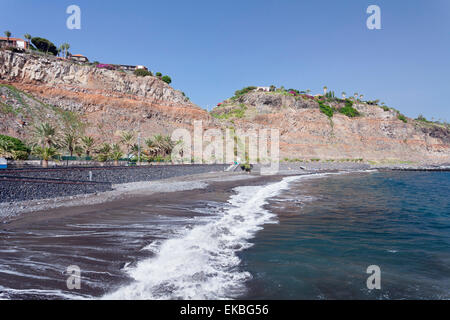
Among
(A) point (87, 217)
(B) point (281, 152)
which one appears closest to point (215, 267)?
(A) point (87, 217)

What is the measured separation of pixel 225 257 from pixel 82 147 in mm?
43054

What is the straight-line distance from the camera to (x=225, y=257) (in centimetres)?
783

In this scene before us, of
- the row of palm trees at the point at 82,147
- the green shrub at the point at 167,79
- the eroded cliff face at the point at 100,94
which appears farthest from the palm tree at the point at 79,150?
the green shrub at the point at 167,79

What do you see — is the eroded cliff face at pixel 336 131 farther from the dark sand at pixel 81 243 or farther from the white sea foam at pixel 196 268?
the white sea foam at pixel 196 268

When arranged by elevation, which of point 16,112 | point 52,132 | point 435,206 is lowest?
point 435,206

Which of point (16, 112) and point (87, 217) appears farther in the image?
point (16, 112)

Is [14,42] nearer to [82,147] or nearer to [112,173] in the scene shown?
[82,147]

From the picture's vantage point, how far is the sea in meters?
5.77

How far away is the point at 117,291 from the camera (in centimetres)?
554

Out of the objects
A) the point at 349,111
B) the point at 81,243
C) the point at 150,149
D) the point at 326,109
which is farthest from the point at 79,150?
the point at 349,111
